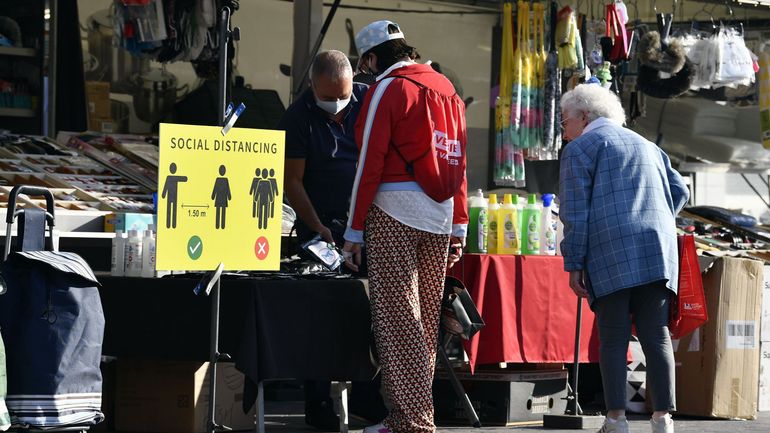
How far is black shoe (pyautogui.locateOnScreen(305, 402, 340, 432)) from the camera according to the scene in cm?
669

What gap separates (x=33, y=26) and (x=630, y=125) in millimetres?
4323

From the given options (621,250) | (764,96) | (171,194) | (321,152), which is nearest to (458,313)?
(621,250)

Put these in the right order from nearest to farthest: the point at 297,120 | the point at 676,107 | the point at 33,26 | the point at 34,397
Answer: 1. the point at 34,397
2. the point at 297,120
3. the point at 33,26
4. the point at 676,107

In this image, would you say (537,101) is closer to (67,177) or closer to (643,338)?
(67,177)

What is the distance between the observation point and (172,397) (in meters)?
6.23

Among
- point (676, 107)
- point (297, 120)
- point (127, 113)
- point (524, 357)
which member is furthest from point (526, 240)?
point (676, 107)

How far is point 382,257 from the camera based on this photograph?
571 cm

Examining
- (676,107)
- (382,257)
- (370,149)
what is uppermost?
(676,107)

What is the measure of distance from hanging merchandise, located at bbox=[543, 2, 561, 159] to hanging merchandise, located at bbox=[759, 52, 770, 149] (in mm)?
1837

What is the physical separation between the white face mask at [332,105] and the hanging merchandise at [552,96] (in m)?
2.94

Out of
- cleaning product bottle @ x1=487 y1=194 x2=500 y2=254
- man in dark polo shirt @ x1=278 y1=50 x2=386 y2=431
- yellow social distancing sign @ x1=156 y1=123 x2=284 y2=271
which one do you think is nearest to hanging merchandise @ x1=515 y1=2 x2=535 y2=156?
cleaning product bottle @ x1=487 y1=194 x2=500 y2=254

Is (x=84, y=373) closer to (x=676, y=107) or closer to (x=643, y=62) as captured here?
(x=643, y=62)

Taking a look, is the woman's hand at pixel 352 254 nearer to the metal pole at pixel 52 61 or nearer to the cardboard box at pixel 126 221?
the cardboard box at pixel 126 221

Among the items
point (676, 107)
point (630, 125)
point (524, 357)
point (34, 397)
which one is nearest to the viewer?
point (34, 397)
